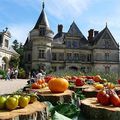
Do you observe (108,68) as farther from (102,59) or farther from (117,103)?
(117,103)

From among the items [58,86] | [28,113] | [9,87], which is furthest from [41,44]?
[28,113]

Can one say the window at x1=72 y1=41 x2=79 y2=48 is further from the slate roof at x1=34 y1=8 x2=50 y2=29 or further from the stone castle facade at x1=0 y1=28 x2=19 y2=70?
the stone castle facade at x1=0 y1=28 x2=19 y2=70

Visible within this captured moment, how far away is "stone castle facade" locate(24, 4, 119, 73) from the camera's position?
1948 inches

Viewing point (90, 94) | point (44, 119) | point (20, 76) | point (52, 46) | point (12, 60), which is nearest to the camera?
point (44, 119)

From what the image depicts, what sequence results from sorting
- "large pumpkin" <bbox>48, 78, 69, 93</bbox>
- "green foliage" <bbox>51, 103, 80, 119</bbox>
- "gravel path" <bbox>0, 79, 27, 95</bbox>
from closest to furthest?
"green foliage" <bbox>51, 103, 80, 119</bbox>, "large pumpkin" <bbox>48, 78, 69, 93</bbox>, "gravel path" <bbox>0, 79, 27, 95</bbox>

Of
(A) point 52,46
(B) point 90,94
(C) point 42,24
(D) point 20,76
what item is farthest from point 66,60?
(B) point 90,94

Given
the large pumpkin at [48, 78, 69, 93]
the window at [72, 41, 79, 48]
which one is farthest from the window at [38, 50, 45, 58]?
the large pumpkin at [48, 78, 69, 93]

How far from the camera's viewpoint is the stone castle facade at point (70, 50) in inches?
1948

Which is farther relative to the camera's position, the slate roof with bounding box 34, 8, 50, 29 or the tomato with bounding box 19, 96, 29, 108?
the slate roof with bounding box 34, 8, 50, 29

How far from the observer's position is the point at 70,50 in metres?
52.9

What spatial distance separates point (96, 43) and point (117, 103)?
162 feet

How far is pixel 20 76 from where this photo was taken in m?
43.6

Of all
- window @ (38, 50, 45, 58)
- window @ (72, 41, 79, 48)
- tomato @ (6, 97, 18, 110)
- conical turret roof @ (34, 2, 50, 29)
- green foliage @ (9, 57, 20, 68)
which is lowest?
tomato @ (6, 97, 18, 110)

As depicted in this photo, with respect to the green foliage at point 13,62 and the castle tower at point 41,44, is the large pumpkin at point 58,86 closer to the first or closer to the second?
the green foliage at point 13,62
